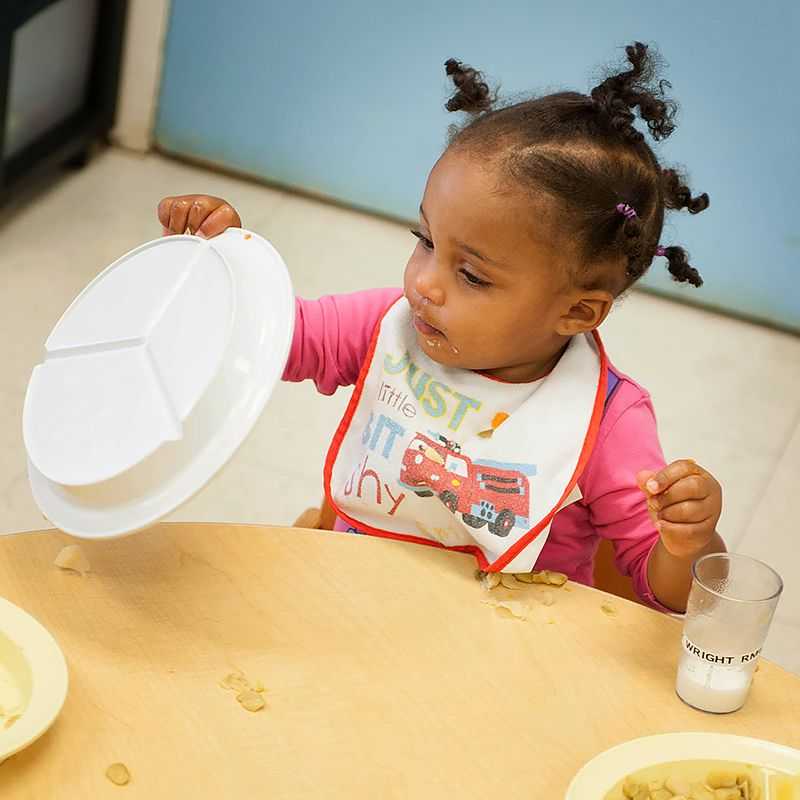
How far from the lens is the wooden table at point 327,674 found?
969 mm

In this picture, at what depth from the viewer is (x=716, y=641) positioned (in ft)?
3.57

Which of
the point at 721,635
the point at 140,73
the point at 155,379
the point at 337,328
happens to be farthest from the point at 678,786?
the point at 140,73

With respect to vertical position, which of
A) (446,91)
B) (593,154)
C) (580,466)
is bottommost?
(446,91)

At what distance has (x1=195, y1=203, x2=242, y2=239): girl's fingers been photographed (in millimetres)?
1271

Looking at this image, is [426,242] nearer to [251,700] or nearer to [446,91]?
[251,700]

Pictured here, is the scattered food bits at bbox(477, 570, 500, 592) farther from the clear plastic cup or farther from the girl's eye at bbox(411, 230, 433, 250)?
the girl's eye at bbox(411, 230, 433, 250)

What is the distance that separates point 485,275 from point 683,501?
250 millimetres

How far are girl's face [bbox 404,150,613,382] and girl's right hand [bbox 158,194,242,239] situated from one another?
0.18 m

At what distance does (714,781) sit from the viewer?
99 centimetres

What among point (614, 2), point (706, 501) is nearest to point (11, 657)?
point (706, 501)

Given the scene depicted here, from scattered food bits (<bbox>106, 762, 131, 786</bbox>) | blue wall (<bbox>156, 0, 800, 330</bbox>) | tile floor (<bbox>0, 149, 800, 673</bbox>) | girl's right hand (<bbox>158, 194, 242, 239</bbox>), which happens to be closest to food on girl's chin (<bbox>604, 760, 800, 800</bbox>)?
scattered food bits (<bbox>106, 762, 131, 786</bbox>)

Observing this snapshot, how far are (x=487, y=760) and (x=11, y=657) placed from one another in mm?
350

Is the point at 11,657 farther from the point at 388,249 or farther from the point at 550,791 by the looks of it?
the point at 388,249

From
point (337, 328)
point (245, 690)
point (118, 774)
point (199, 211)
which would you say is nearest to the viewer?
point (118, 774)
